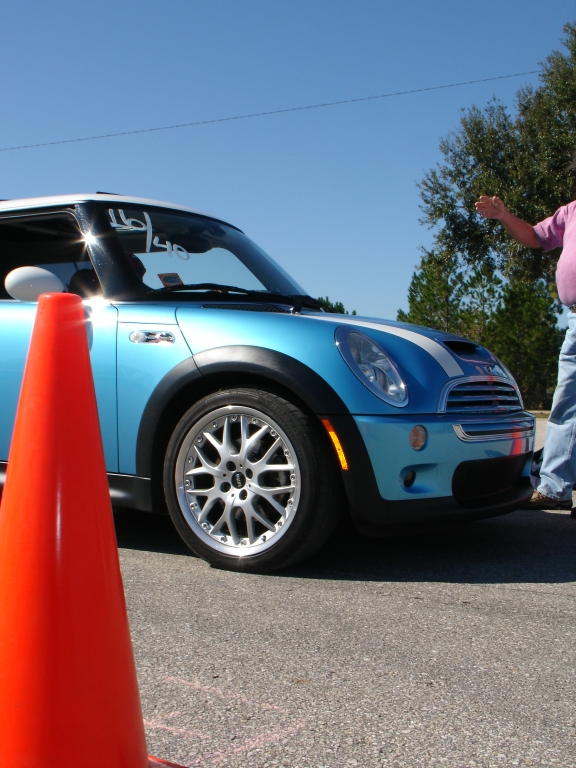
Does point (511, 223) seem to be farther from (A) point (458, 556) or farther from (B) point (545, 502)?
(A) point (458, 556)

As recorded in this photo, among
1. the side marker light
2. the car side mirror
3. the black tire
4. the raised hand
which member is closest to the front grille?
the side marker light

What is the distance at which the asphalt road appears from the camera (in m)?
1.91

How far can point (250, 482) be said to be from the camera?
3.46 meters

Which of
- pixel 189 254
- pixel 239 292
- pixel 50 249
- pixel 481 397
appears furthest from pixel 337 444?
pixel 50 249

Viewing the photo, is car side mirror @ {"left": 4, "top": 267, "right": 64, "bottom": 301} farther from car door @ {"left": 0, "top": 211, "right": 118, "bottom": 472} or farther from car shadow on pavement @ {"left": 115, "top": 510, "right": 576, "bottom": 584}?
Answer: car shadow on pavement @ {"left": 115, "top": 510, "right": 576, "bottom": 584}

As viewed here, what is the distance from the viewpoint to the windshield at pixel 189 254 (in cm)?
418

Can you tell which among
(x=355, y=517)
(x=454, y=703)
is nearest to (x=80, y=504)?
(x=454, y=703)

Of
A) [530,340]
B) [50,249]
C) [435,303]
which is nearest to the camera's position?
[50,249]

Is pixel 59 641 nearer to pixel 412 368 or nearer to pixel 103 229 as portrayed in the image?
pixel 412 368

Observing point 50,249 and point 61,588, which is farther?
point 50,249

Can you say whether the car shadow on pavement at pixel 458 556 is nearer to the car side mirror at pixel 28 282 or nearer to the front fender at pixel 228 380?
the front fender at pixel 228 380

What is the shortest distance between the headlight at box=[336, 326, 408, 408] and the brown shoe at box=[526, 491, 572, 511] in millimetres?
1517

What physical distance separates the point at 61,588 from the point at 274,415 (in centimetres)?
190

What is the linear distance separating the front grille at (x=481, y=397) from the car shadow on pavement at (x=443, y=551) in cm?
48
